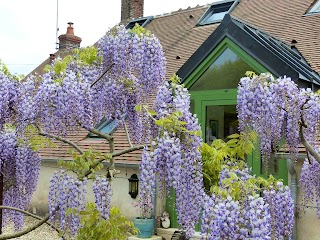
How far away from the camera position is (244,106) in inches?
180

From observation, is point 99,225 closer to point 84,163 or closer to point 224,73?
point 84,163

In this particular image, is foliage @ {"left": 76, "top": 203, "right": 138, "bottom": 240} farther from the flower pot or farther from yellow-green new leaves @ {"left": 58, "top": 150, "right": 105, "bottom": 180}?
the flower pot

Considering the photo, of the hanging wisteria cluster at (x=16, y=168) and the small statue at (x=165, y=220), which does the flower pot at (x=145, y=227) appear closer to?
the small statue at (x=165, y=220)

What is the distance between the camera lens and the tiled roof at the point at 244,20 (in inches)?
412

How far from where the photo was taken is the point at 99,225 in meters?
4.48

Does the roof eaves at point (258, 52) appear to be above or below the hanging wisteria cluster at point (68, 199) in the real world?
above

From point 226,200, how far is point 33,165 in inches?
113

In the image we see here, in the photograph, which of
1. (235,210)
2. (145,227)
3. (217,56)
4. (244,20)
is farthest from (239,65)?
(235,210)

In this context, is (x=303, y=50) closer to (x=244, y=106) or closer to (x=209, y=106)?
(x=209, y=106)

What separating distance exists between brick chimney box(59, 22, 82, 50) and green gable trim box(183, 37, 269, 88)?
32.9 ft

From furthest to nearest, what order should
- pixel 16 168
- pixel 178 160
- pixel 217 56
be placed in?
pixel 217 56 < pixel 16 168 < pixel 178 160

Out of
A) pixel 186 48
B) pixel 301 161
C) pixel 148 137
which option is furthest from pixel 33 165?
pixel 186 48

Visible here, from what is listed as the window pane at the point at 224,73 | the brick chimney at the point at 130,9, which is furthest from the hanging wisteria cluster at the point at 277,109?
the brick chimney at the point at 130,9

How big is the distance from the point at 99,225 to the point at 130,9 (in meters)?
14.6
